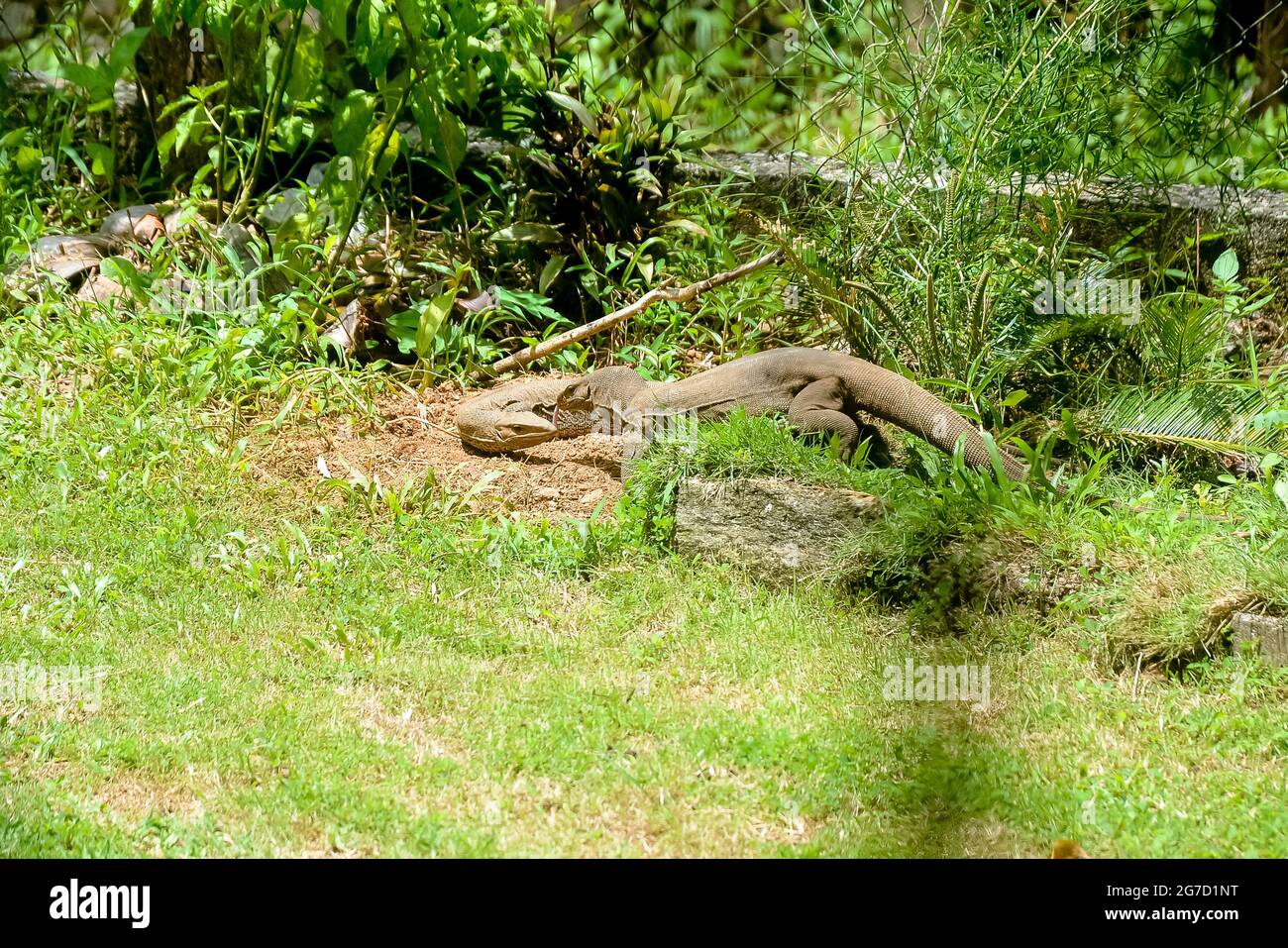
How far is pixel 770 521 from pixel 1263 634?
173cm

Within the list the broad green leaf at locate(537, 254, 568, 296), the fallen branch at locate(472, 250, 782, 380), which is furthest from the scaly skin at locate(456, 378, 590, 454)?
the broad green leaf at locate(537, 254, 568, 296)

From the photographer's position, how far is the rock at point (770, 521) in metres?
4.57

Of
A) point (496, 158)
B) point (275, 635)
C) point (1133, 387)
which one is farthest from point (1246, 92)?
point (275, 635)

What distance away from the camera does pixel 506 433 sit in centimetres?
590

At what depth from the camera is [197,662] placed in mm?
4109

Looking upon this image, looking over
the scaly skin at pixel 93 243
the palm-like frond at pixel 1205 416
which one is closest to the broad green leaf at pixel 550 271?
the scaly skin at pixel 93 243

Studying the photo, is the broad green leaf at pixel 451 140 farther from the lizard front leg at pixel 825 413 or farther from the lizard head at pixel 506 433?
the lizard front leg at pixel 825 413

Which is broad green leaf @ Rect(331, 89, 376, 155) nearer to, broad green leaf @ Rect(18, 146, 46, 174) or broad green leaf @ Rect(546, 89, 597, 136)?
broad green leaf @ Rect(546, 89, 597, 136)

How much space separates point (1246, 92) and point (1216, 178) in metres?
1.14

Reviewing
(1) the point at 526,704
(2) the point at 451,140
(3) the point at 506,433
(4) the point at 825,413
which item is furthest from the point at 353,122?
(1) the point at 526,704

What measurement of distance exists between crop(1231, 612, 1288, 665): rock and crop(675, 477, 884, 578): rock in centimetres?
127

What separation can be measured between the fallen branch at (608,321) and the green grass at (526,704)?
160cm

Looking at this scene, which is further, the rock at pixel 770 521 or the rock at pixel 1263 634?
the rock at pixel 770 521

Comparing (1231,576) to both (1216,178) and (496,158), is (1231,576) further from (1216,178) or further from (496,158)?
(496,158)
